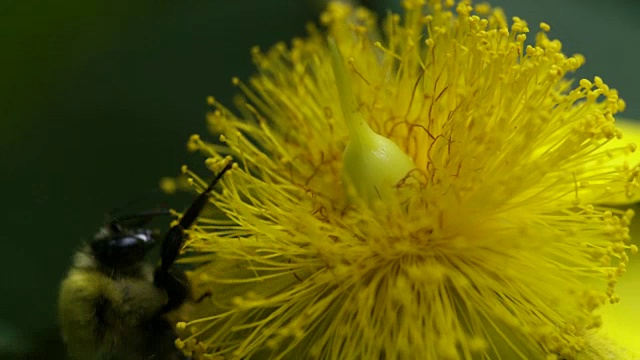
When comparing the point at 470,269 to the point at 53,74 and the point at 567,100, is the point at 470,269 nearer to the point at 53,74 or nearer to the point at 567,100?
the point at 567,100

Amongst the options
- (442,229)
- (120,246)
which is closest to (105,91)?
(120,246)

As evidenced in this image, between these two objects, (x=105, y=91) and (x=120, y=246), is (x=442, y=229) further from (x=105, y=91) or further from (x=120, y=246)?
(x=105, y=91)

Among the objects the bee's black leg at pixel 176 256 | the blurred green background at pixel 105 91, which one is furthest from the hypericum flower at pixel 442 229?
the blurred green background at pixel 105 91

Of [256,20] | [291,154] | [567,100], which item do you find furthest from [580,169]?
[256,20]

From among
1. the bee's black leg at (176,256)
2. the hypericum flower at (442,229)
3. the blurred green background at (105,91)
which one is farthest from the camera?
the blurred green background at (105,91)

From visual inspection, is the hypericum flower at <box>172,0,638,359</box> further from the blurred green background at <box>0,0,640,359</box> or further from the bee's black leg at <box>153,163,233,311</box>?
the blurred green background at <box>0,0,640,359</box>

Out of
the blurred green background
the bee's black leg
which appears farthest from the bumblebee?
the blurred green background

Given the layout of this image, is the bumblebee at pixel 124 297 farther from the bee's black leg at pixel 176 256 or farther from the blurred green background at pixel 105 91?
the blurred green background at pixel 105 91
